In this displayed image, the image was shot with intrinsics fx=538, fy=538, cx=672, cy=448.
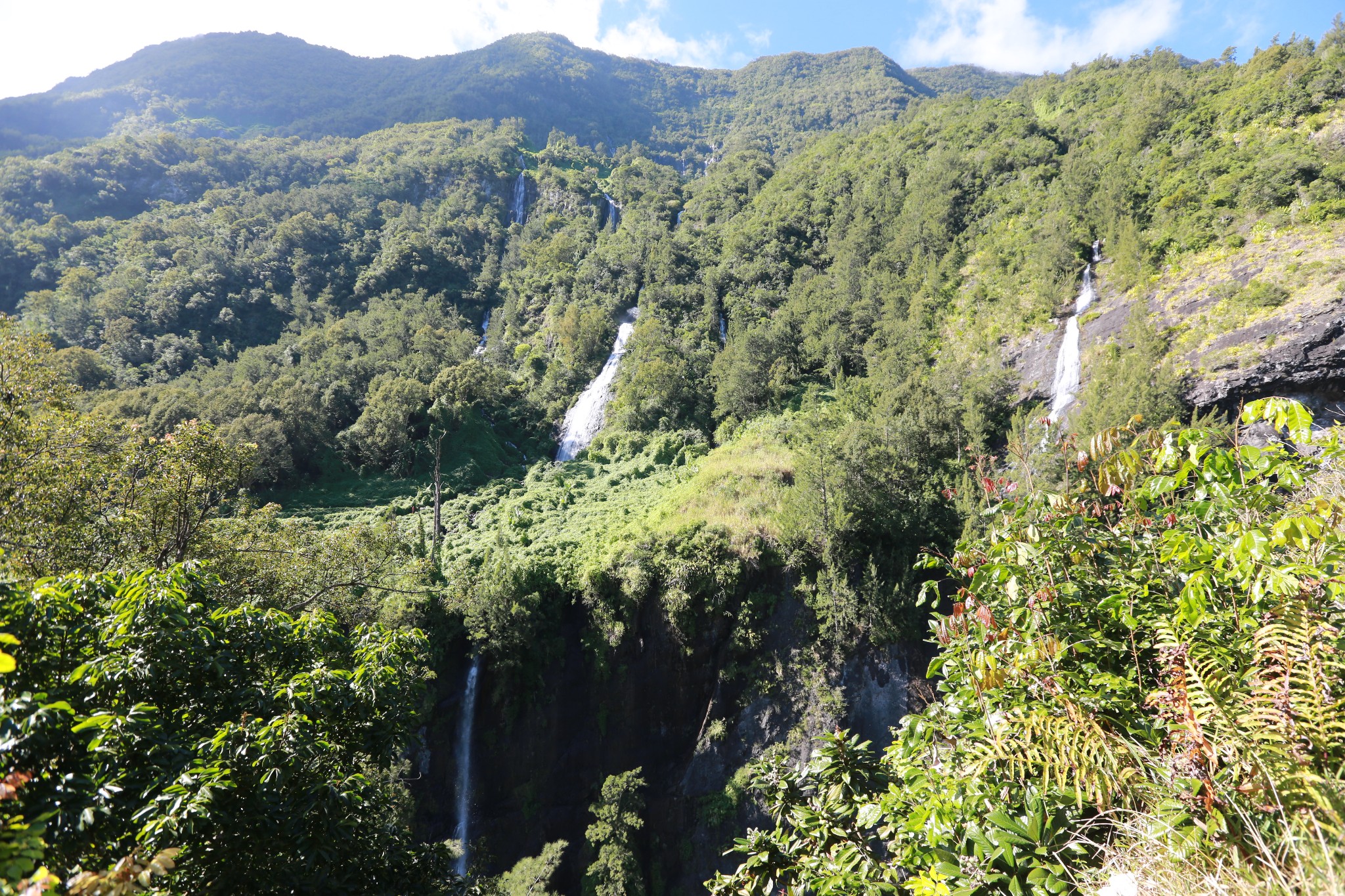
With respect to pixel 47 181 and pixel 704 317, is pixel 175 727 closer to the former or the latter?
pixel 704 317

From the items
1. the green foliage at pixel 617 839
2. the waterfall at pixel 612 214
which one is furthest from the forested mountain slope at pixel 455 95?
the green foliage at pixel 617 839

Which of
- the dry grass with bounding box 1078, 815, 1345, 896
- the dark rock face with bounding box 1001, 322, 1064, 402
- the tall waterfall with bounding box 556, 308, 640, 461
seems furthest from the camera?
the tall waterfall with bounding box 556, 308, 640, 461

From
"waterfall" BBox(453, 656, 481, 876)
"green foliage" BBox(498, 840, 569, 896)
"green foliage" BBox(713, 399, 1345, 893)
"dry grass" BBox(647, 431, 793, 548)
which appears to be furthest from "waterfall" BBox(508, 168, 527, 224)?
"green foliage" BBox(713, 399, 1345, 893)

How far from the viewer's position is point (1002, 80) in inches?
5433

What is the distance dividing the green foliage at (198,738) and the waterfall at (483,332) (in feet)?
155

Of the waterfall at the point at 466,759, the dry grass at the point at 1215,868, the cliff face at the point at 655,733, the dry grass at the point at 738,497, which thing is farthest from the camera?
the dry grass at the point at 738,497

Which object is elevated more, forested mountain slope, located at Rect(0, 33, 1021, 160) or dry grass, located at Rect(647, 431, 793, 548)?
forested mountain slope, located at Rect(0, 33, 1021, 160)

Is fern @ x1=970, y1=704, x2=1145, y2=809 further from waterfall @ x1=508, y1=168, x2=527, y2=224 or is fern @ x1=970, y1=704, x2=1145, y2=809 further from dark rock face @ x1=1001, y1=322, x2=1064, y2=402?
waterfall @ x1=508, y1=168, x2=527, y2=224

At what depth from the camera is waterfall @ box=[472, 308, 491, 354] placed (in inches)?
2015

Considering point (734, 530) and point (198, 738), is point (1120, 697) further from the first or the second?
point (734, 530)

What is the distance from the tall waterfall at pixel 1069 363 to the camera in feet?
75.8

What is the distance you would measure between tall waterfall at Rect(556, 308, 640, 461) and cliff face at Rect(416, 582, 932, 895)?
61.4 ft

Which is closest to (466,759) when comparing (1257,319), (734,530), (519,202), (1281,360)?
(734,530)

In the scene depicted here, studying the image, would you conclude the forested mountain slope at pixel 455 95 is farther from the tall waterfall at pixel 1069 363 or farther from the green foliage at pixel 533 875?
the green foliage at pixel 533 875
